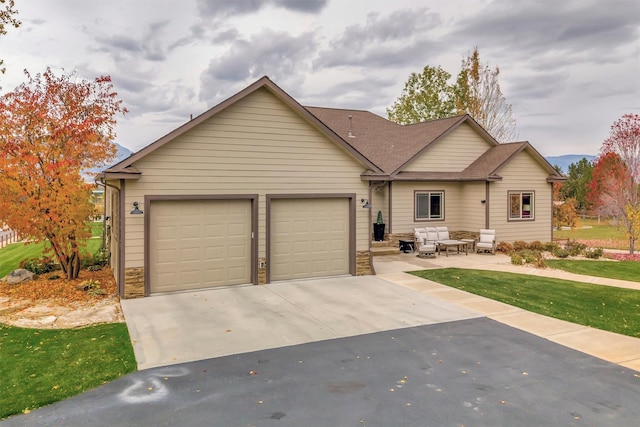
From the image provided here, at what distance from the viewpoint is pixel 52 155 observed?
11703 mm

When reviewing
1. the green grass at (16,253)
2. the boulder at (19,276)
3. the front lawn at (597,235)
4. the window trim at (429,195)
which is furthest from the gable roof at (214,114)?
the front lawn at (597,235)

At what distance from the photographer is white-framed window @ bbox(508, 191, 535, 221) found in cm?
1920

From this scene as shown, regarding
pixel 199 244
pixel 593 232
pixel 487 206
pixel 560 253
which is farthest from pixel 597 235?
pixel 199 244

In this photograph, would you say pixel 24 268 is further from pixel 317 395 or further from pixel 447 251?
pixel 447 251

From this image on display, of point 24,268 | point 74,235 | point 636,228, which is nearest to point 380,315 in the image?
point 74,235

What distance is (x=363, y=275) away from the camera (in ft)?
42.7

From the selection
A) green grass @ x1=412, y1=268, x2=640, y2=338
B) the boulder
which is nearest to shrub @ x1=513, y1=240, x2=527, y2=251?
green grass @ x1=412, y1=268, x2=640, y2=338

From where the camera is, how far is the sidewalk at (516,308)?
702 cm

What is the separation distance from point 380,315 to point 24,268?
434 inches

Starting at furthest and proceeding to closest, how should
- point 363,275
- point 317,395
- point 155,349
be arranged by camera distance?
point 363,275
point 155,349
point 317,395

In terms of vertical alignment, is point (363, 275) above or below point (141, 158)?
below

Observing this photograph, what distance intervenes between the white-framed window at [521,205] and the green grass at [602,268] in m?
3.40

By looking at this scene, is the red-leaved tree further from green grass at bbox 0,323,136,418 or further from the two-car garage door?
green grass at bbox 0,323,136,418

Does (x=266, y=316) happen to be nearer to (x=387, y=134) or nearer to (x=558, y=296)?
(x=558, y=296)
